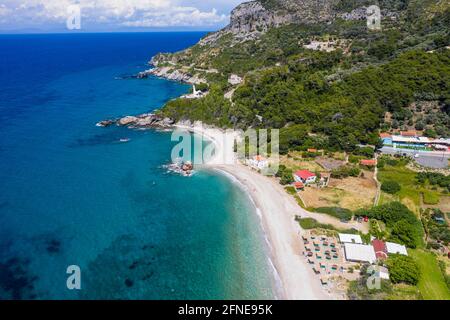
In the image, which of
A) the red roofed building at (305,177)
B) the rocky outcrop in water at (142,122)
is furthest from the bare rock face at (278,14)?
the red roofed building at (305,177)

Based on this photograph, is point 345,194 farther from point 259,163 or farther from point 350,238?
point 259,163

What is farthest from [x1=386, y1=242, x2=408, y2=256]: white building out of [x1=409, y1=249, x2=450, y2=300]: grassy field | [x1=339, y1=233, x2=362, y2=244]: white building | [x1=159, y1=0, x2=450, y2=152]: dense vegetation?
[x1=159, y1=0, x2=450, y2=152]: dense vegetation

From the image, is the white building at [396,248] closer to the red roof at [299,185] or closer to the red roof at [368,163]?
the red roof at [299,185]

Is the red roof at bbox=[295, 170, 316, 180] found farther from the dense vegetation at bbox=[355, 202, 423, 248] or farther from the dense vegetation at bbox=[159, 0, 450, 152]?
the dense vegetation at bbox=[355, 202, 423, 248]

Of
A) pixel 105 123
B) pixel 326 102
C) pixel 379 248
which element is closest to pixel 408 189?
pixel 379 248

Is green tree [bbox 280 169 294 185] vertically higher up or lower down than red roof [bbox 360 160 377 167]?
lower down

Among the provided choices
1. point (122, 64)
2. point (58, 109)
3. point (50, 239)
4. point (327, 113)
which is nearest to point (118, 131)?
point (58, 109)
